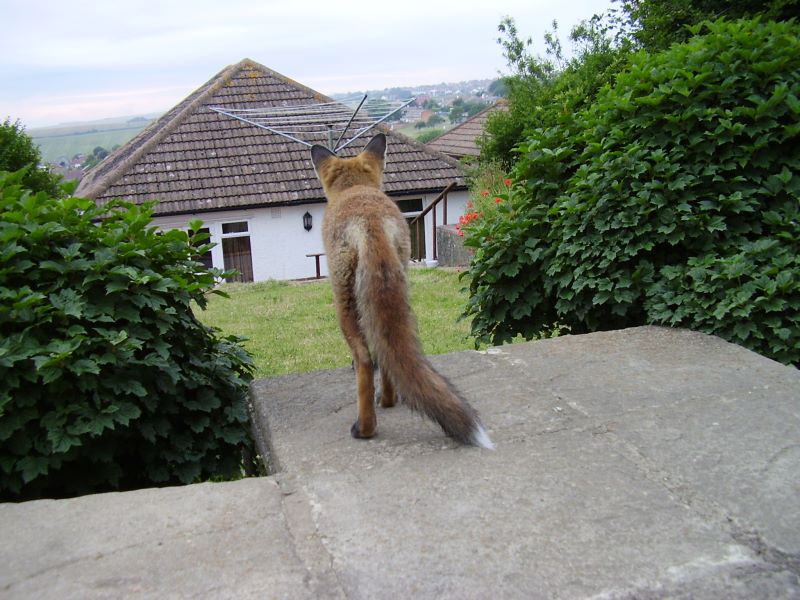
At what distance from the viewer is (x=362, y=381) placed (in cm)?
335

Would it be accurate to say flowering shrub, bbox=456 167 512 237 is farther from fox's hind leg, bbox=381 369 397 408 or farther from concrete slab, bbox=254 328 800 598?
fox's hind leg, bbox=381 369 397 408

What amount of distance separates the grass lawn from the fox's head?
1874mm

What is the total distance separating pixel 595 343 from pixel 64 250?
10.3 ft

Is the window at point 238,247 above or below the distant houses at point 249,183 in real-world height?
below

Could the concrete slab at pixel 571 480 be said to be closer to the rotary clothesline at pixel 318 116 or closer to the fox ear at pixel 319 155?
the fox ear at pixel 319 155

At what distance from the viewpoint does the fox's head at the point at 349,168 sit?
4.49 m

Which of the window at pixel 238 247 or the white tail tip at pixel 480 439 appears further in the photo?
the window at pixel 238 247

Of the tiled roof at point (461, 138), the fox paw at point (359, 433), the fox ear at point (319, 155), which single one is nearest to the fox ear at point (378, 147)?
the fox ear at point (319, 155)

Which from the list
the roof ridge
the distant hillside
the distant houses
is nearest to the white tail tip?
the distant houses

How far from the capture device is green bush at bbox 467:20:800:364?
4.34 meters

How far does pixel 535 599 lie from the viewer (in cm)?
214

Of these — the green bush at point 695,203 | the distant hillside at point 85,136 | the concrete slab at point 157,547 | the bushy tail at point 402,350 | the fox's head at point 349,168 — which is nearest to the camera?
the concrete slab at point 157,547

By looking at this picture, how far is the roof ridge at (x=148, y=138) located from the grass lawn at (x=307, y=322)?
10.6 meters

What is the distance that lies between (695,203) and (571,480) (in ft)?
8.67
